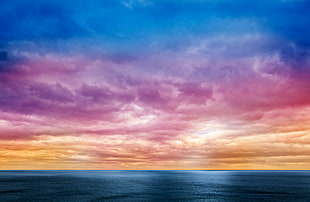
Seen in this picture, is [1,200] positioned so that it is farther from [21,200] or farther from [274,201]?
[274,201]

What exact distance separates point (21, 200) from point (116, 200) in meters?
33.3

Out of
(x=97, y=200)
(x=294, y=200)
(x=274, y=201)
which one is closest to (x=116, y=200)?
(x=97, y=200)

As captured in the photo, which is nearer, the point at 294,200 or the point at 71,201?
the point at 71,201

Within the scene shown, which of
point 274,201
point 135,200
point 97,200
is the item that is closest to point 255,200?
point 274,201

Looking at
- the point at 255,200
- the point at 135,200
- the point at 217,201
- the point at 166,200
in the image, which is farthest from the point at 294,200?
the point at 135,200

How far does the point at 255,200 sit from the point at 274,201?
6329 millimetres

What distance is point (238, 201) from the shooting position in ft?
277

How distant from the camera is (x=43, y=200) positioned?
84188mm

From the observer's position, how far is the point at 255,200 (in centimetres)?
8700

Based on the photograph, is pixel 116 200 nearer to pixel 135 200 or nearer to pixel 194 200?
pixel 135 200

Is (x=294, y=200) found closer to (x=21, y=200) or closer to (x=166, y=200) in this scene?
(x=166, y=200)

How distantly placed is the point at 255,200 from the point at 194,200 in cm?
2234

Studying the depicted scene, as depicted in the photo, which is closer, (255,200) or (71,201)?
(71,201)

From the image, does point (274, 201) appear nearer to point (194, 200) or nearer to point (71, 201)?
point (194, 200)
